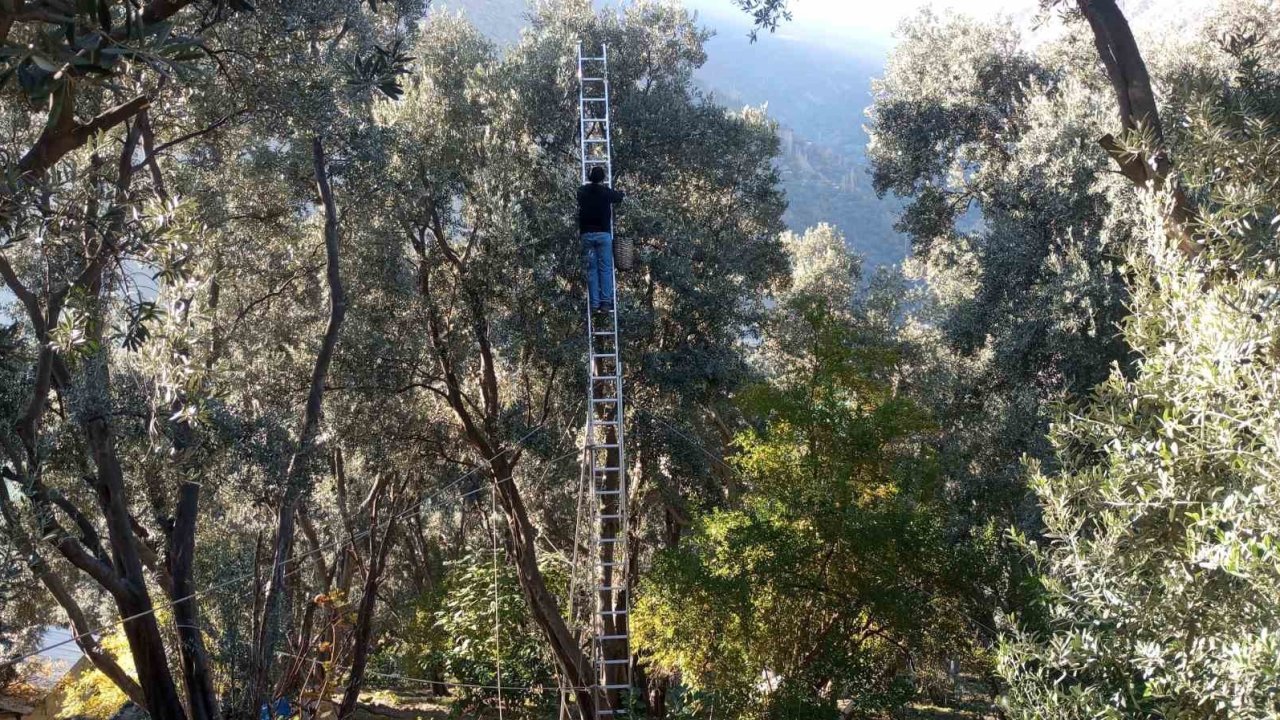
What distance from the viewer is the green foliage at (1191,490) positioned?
3.36 m

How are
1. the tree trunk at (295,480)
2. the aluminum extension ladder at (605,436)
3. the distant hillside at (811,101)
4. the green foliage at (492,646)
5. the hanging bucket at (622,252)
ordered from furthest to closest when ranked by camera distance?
the distant hillside at (811,101) → the green foliage at (492,646) → the hanging bucket at (622,252) → the aluminum extension ladder at (605,436) → the tree trunk at (295,480)

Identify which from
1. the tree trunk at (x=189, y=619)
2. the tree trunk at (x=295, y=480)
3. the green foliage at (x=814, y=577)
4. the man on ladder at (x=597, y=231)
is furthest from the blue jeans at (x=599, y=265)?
the tree trunk at (x=189, y=619)

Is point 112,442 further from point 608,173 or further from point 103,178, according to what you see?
point 608,173

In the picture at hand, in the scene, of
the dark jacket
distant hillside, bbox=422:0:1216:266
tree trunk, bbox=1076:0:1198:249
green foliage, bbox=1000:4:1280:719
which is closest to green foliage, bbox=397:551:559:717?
the dark jacket

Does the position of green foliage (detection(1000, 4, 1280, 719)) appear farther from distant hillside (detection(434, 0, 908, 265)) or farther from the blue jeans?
distant hillside (detection(434, 0, 908, 265))

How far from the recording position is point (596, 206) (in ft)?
31.3

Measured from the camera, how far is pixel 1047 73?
1509 cm

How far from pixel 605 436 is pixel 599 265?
276 centimetres

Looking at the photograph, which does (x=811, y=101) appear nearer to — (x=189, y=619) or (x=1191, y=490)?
(x=189, y=619)

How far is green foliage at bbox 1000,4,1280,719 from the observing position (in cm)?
336

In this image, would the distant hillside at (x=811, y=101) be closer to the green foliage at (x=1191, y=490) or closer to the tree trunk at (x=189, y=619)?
the tree trunk at (x=189, y=619)

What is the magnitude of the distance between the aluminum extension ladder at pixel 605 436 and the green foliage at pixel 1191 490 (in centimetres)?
487

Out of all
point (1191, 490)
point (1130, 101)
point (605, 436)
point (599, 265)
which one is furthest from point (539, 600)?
point (1191, 490)

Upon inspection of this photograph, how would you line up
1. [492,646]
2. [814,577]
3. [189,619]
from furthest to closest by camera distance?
[492,646]
[814,577]
[189,619]
